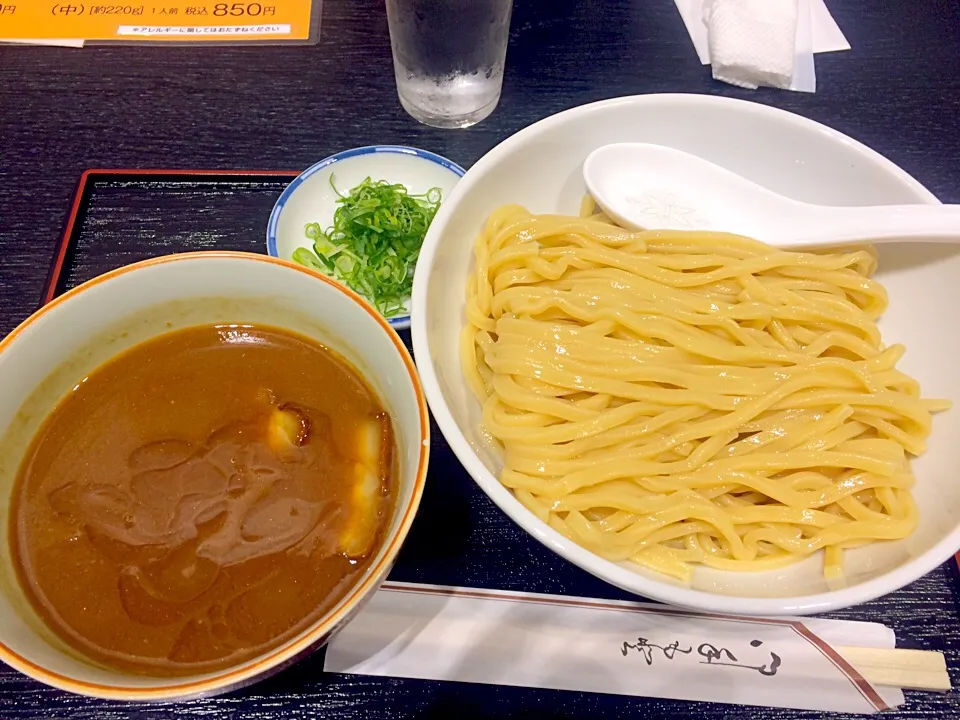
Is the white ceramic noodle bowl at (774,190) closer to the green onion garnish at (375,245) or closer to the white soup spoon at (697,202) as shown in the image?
the white soup spoon at (697,202)

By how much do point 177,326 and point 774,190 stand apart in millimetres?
1486

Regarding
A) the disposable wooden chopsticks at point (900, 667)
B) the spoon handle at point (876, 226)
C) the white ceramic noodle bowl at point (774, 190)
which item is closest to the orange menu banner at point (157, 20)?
the white ceramic noodle bowl at point (774, 190)

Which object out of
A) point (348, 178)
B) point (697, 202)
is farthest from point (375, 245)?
point (697, 202)

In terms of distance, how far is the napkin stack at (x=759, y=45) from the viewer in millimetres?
2188

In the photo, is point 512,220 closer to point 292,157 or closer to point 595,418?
point 595,418

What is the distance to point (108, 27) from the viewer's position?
2.29m

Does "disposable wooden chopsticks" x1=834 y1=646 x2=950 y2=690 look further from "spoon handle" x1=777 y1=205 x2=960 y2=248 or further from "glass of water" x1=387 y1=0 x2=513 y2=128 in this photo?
"glass of water" x1=387 y1=0 x2=513 y2=128

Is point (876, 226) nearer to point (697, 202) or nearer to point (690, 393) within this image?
point (697, 202)

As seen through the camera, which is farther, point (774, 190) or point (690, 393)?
point (774, 190)

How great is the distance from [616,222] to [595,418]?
0.55 m

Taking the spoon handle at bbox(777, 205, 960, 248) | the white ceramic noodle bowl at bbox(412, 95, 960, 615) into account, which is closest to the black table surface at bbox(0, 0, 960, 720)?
the white ceramic noodle bowl at bbox(412, 95, 960, 615)

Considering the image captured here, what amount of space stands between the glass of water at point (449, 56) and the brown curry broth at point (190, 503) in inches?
47.5

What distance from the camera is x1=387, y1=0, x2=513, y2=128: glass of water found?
1882mm

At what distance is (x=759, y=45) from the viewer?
86.1 inches
